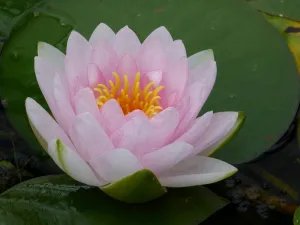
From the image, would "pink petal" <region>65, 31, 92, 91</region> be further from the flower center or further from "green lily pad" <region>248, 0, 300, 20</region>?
"green lily pad" <region>248, 0, 300, 20</region>

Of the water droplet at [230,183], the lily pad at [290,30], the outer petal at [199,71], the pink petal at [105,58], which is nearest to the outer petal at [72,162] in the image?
the pink petal at [105,58]

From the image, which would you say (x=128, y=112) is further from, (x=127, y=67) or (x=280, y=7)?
(x=280, y=7)

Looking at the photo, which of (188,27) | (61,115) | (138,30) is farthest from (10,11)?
(61,115)

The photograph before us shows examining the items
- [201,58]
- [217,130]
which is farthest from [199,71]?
[217,130]

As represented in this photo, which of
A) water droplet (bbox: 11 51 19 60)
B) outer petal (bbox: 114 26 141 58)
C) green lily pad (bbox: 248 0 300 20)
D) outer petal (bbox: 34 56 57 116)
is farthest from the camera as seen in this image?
green lily pad (bbox: 248 0 300 20)

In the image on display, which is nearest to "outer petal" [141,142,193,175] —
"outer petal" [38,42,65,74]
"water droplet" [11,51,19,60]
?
"outer petal" [38,42,65,74]

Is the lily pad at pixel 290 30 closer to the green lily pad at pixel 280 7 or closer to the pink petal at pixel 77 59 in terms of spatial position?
the green lily pad at pixel 280 7

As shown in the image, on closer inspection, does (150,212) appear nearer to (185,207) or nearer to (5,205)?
(185,207)
